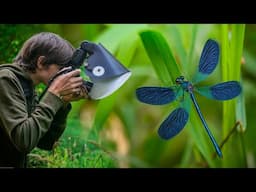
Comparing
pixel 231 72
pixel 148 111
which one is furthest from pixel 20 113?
pixel 148 111

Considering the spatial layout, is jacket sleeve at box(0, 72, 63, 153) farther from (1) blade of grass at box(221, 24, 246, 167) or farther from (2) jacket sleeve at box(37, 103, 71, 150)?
(1) blade of grass at box(221, 24, 246, 167)

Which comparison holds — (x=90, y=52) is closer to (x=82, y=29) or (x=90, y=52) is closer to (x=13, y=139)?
(x=13, y=139)

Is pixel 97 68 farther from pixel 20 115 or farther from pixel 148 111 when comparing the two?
pixel 148 111

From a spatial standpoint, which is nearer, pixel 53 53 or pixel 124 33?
pixel 53 53

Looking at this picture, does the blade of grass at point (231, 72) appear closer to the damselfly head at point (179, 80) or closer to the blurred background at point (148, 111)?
the blurred background at point (148, 111)

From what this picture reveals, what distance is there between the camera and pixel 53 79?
0.49 m

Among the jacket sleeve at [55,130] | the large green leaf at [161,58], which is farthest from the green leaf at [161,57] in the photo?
the jacket sleeve at [55,130]

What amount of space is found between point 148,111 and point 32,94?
0.53 m

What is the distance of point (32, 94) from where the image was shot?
1.64 feet
